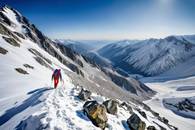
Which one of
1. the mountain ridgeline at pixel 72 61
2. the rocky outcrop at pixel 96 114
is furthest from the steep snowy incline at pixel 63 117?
the mountain ridgeline at pixel 72 61

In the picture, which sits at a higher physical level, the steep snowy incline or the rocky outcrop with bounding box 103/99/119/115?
the steep snowy incline

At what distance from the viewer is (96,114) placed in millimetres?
23234

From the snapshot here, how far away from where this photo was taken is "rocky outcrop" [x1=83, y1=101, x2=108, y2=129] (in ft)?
74.1

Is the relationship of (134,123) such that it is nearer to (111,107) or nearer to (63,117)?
(111,107)

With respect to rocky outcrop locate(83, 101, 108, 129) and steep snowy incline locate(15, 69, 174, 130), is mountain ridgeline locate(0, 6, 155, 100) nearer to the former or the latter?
steep snowy incline locate(15, 69, 174, 130)

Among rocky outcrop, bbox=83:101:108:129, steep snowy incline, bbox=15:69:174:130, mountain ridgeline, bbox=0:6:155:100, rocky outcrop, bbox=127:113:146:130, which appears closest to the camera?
steep snowy incline, bbox=15:69:174:130

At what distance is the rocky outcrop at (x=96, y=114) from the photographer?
22.6 meters

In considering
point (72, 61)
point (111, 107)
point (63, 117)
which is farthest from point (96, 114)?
point (72, 61)

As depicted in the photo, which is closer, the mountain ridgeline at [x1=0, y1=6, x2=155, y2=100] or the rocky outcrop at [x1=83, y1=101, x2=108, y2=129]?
the rocky outcrop at [x1=83, y1=101, x2=108, y2=129]

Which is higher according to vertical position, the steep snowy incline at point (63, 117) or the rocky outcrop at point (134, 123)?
the steep snowy incline at point (63, 117)

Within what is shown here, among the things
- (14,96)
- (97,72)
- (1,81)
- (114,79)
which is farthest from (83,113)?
(114,79)

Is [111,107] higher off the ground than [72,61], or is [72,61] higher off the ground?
[111,107]

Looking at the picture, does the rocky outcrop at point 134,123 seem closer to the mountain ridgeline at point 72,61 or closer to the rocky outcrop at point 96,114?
the rocky outcrop at point 96,114

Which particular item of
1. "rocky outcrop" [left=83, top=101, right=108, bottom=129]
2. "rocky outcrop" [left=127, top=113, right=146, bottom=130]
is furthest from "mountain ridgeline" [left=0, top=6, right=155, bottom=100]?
"rocky outcrop" [left=83, top=101, right=108, bottom=129]
